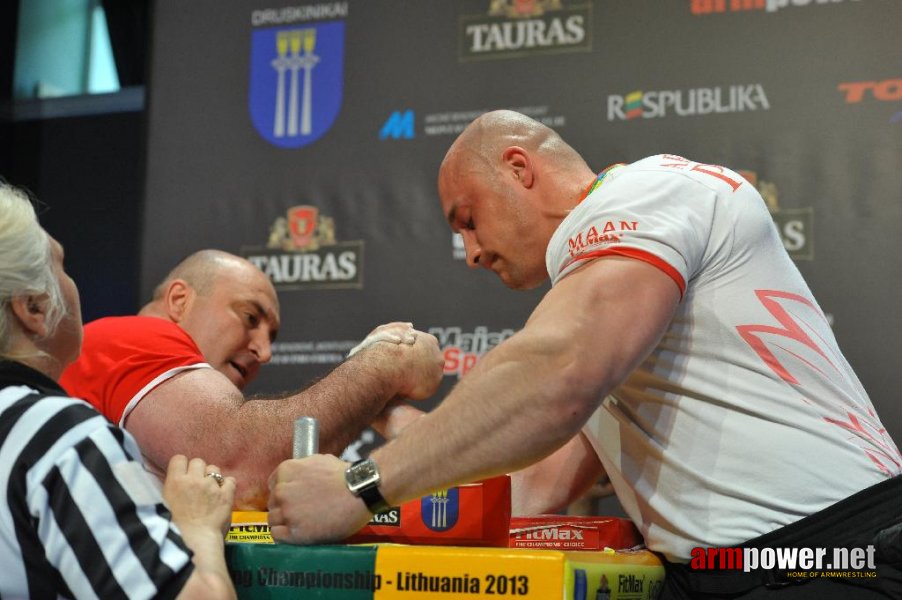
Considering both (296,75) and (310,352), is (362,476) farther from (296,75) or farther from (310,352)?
(296,75)

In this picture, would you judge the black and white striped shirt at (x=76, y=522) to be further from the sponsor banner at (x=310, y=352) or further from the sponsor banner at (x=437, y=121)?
the sponsor banner at (x=437, y=121)

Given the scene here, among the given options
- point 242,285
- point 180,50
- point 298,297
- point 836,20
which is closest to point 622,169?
point 242,285

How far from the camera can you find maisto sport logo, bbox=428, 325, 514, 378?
3.12 metres

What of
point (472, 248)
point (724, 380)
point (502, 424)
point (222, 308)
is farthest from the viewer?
point (222, 308)

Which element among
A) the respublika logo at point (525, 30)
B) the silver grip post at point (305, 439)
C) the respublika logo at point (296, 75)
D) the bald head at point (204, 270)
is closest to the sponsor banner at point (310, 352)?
the bald head at point (204, 270)

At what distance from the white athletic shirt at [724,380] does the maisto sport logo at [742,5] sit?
1732 millimetres

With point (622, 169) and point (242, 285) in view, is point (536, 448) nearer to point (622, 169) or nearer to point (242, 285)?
point (622, 169)

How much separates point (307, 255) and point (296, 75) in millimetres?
625

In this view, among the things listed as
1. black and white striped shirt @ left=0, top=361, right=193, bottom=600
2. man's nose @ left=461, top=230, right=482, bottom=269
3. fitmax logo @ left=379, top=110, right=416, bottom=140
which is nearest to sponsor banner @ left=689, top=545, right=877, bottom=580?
black and white striped shirt @ left=0, top=361, right=193, bottom=600

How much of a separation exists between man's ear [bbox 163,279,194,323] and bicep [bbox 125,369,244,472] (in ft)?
1.92

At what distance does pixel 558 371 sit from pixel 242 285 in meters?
1.71

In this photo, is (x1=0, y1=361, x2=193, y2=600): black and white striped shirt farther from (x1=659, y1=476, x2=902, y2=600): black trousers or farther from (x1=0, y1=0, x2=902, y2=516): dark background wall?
(x1=0, y1=0, x2=902, y2=516): dark background wall

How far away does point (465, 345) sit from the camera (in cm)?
316

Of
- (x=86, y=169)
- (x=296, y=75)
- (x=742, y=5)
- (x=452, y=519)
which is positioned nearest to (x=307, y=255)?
(x=296, y=75)
